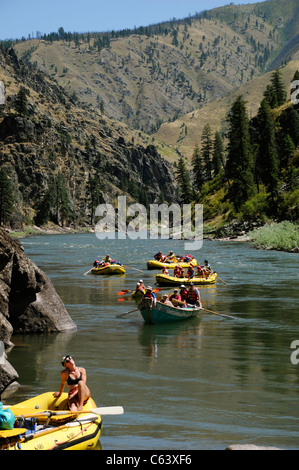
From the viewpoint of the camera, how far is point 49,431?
9.56 m

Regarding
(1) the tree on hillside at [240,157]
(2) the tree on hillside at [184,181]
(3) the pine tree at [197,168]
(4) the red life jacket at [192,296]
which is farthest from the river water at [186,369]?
(3) the pine tree at [197,168]

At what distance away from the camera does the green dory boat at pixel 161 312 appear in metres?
22.3

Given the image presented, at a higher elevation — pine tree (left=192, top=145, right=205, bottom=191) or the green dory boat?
pine tree (left=192, top=145, right=205, bottom=191)

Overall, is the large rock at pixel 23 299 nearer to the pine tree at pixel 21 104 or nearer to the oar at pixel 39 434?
the oar at pixel 39 434

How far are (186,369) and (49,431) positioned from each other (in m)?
6.84

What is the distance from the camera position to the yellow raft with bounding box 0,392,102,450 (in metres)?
9.09

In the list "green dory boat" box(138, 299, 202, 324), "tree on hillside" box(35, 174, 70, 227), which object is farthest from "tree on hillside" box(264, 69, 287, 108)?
"green dory boat" box(138, 299, 202, 324)

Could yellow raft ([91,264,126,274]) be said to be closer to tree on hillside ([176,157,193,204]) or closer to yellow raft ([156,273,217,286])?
yellow raft ([156,273,217,286])

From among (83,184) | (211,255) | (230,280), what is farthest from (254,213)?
(83,184)

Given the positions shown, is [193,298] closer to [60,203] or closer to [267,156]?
[267,156]

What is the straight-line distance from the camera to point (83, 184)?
575ft

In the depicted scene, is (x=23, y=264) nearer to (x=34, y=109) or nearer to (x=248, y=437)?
(x=248, y=437)

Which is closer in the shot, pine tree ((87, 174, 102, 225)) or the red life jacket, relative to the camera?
the red life jacket

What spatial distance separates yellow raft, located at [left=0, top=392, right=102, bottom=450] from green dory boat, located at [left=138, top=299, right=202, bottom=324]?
11128 mm
